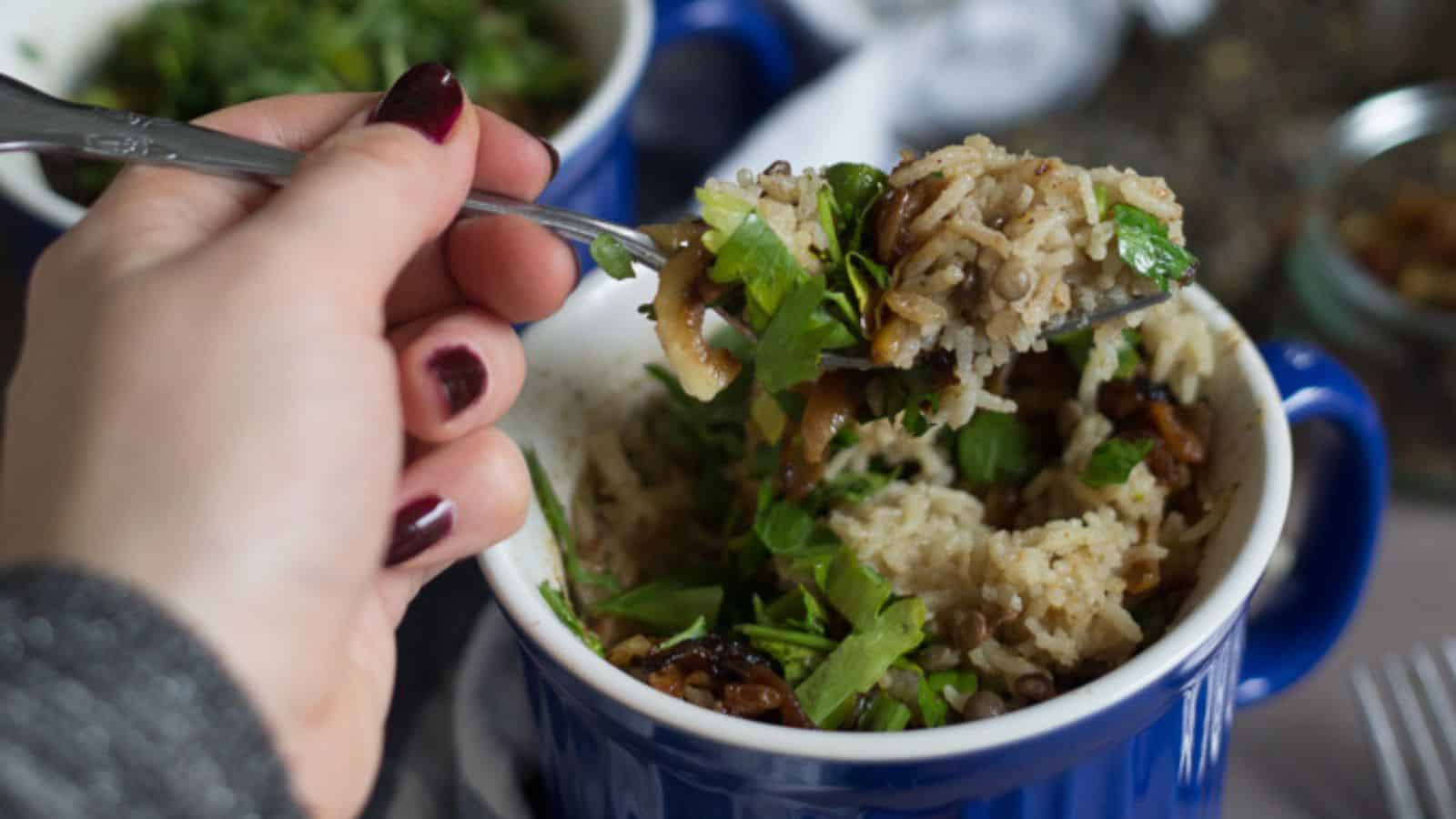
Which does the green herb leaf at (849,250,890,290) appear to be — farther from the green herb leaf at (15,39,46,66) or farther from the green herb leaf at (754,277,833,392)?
the green herb leaf at (15,39,46,66)

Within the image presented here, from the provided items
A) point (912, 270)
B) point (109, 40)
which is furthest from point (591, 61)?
point (912, 270)

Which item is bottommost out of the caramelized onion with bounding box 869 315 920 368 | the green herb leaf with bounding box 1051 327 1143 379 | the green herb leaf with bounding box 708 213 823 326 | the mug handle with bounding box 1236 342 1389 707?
the mug handle with bounding box 1236 342 1389 707

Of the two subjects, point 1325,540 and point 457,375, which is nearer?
point 457,375

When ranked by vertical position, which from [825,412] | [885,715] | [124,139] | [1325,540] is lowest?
[1325,540]

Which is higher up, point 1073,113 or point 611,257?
point 611,257

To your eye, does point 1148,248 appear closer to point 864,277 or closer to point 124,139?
point 864,277

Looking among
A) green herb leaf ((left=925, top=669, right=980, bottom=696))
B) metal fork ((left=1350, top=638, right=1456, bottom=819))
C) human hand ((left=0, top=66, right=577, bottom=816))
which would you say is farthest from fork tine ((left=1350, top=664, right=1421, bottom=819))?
human hand ((left=0, top=66, right=577, bottom=816))

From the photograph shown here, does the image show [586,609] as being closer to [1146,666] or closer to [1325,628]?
[1146,666]
